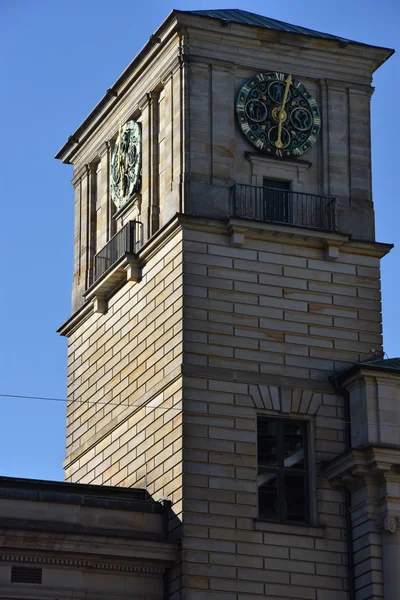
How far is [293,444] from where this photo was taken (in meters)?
51.8

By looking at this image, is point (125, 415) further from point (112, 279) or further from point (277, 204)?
point (277, 204)

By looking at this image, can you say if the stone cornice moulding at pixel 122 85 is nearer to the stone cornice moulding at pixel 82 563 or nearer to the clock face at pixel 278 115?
the clock face at pixel 278 115

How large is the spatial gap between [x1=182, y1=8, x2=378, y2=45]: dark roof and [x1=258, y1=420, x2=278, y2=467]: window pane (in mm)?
11688

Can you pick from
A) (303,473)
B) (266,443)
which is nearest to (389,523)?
(303,473)

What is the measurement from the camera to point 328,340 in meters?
52.9

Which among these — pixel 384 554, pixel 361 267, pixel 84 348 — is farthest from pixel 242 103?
pixel 384 554

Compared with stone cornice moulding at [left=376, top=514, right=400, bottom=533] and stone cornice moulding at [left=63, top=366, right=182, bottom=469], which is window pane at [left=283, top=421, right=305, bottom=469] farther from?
stone cornice moulding at [left=63, top=366, right=182, bottom=469]

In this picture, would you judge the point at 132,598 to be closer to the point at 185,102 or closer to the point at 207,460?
the point at 207,460

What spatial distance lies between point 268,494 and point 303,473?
1189mm

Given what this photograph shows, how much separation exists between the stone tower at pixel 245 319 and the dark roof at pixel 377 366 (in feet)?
0.18

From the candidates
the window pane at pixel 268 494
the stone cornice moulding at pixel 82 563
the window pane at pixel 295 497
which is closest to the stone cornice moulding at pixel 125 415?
the window pane at pixel 268 494

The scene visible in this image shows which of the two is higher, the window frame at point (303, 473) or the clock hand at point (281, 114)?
the clock hand at point (281, 114)

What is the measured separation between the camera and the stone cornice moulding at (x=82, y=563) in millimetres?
48594

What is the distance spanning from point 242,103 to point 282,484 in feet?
36.1
